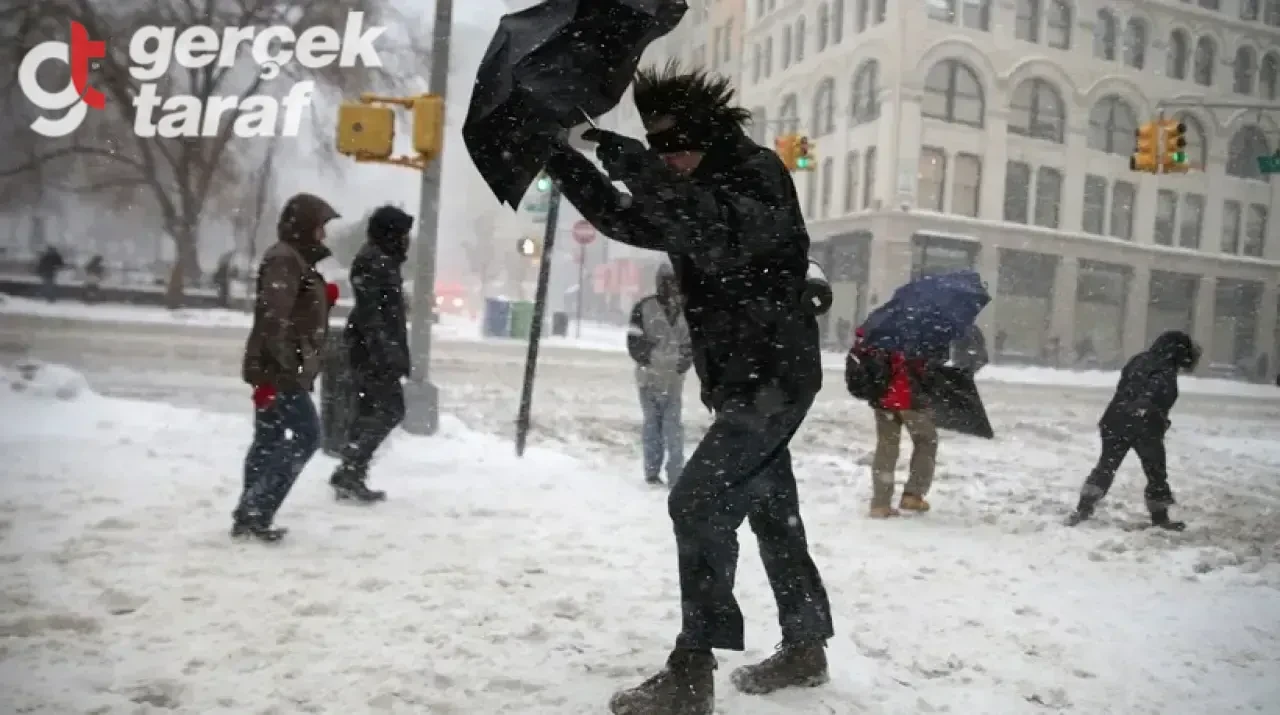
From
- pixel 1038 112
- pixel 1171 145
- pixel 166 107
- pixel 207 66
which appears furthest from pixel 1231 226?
pixel 166 107

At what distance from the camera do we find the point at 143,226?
1214 inches

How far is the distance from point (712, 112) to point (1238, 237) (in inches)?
1405

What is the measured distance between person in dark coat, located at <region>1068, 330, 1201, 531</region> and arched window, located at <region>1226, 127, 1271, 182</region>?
26.0 m

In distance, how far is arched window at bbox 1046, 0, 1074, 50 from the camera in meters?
28.3

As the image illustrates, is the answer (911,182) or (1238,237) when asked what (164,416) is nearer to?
(911,182)

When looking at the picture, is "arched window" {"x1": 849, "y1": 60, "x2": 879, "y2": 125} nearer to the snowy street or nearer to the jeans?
the snowy street

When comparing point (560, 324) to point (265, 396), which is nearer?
point (265, 396)

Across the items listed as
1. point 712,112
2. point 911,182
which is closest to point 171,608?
point 712,112

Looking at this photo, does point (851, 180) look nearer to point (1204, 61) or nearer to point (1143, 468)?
point (1204, 61)

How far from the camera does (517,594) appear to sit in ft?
13.8

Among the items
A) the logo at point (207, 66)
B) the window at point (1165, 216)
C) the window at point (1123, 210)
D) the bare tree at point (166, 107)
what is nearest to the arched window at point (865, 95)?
the window at point (1123, 210)

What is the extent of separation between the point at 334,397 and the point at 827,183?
1075 inches

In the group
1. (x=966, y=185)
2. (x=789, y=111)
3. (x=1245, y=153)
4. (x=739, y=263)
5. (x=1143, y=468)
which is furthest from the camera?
(x=789, y=111)

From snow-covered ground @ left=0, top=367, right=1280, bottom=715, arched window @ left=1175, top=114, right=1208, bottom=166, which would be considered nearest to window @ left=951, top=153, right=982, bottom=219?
arched window @ left=1175, top=114, right=1208, bottom=166
